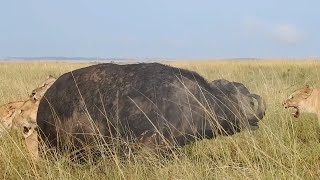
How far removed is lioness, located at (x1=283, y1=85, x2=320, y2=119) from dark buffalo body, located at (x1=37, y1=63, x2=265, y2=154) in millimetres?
3015

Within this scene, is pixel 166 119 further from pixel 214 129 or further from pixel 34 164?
pixel 34 164

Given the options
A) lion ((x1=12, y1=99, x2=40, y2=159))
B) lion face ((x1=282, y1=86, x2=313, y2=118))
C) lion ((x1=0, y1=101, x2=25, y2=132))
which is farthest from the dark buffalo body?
lion face ((x1=282, y1=86, x2=313, y2=118))

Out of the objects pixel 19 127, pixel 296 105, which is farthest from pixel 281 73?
pixel 19 127

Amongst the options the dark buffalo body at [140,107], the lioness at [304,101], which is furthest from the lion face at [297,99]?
the dark buffalo body at [140,107]

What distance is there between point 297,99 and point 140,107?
4142 mm

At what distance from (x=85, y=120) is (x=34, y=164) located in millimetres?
497

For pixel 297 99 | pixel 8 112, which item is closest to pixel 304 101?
pixel 297 99

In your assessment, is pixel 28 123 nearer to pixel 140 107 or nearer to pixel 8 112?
pixel 8 112

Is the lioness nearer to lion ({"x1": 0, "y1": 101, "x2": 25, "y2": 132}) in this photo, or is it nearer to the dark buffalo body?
the dark buffalo body

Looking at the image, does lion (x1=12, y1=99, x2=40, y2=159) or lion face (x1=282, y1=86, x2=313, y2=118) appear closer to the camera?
lion (x1=12, y1=99, x2=40, y2=159)

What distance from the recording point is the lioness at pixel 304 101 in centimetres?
687

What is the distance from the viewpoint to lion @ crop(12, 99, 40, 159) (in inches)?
166

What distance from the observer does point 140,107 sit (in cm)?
359

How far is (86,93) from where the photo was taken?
148 inches
